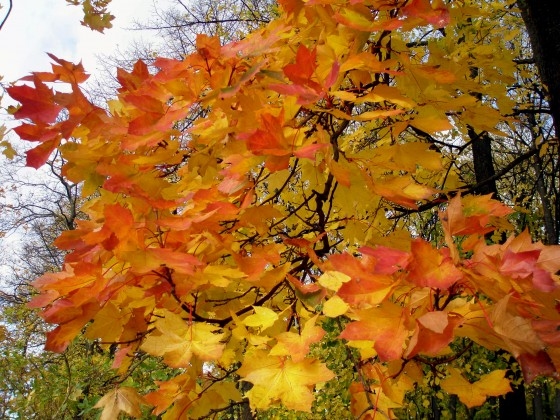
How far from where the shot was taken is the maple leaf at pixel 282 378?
0.87 metres

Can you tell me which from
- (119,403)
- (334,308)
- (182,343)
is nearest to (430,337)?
(334,308)

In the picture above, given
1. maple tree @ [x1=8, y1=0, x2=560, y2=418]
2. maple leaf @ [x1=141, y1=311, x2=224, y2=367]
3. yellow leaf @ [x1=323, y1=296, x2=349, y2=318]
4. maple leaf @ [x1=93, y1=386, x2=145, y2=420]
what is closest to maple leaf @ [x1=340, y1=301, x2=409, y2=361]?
maple tree @ [x1=8, y1=0, x2=560, y2=418]

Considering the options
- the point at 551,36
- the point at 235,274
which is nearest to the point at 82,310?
the point at 235,274

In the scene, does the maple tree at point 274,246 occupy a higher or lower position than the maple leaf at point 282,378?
higher

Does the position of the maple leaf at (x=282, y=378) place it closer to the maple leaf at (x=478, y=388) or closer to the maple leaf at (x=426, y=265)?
the maple leaf at (x=426, y=265)

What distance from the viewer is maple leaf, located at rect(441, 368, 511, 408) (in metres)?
1.04

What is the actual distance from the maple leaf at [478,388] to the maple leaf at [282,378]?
39 cm

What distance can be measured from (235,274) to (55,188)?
14.0 metres

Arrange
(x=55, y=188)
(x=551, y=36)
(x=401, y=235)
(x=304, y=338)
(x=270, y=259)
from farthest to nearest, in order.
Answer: (x=55, y=188) < (x=551, y=36) < (x=401, y=235) < (x=270, y=259) < (x=304, y=338)

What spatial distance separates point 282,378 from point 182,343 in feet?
0.71

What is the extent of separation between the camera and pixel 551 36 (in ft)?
5.21

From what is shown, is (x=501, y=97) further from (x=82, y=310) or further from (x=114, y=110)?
(x=82, y=310)

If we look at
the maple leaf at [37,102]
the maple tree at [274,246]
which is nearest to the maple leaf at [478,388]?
the maple tree at [274,246]

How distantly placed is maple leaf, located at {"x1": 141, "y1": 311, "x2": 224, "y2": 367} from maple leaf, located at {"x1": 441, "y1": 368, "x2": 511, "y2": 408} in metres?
0.59
